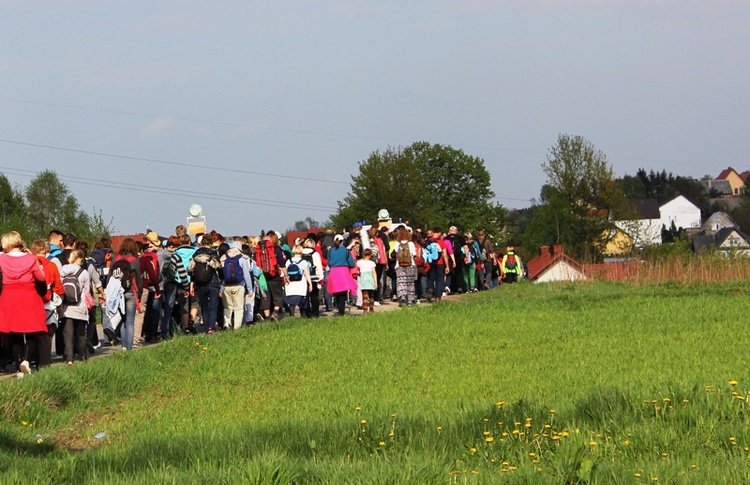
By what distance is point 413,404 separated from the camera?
12.2 meters

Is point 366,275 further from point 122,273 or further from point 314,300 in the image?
point 122,273

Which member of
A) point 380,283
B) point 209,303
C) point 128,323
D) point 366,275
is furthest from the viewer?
point 380,283

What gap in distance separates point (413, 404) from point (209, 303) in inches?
421

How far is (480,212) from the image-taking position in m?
104

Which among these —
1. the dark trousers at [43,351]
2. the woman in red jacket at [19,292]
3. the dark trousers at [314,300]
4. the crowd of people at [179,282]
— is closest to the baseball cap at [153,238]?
the crowd of people at [179,282]

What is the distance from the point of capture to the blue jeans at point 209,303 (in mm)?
22156

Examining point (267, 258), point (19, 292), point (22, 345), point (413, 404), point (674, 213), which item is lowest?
point (413, 404)

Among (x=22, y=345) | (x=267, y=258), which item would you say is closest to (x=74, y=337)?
(x=22, y=345)

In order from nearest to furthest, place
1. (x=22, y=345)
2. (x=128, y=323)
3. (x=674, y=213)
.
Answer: (x=22, y=345)
(x=128, y=323)
(x=674, y=213)

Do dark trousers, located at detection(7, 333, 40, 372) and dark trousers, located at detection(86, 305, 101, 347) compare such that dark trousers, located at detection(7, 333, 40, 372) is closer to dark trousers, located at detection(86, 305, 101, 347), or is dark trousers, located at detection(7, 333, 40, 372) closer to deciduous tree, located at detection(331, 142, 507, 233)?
dark trousers, located at detection(86, 305, 101, 347)

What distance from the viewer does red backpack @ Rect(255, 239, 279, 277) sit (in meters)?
24.5

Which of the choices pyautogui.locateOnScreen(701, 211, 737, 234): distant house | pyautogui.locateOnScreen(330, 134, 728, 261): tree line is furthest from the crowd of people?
pyautogui.locateOnScreen(701, 211, 737, 234): distant house

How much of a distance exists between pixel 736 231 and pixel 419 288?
5077 inches

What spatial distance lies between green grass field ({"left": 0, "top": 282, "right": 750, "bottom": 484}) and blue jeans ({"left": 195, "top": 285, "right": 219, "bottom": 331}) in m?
1.39
